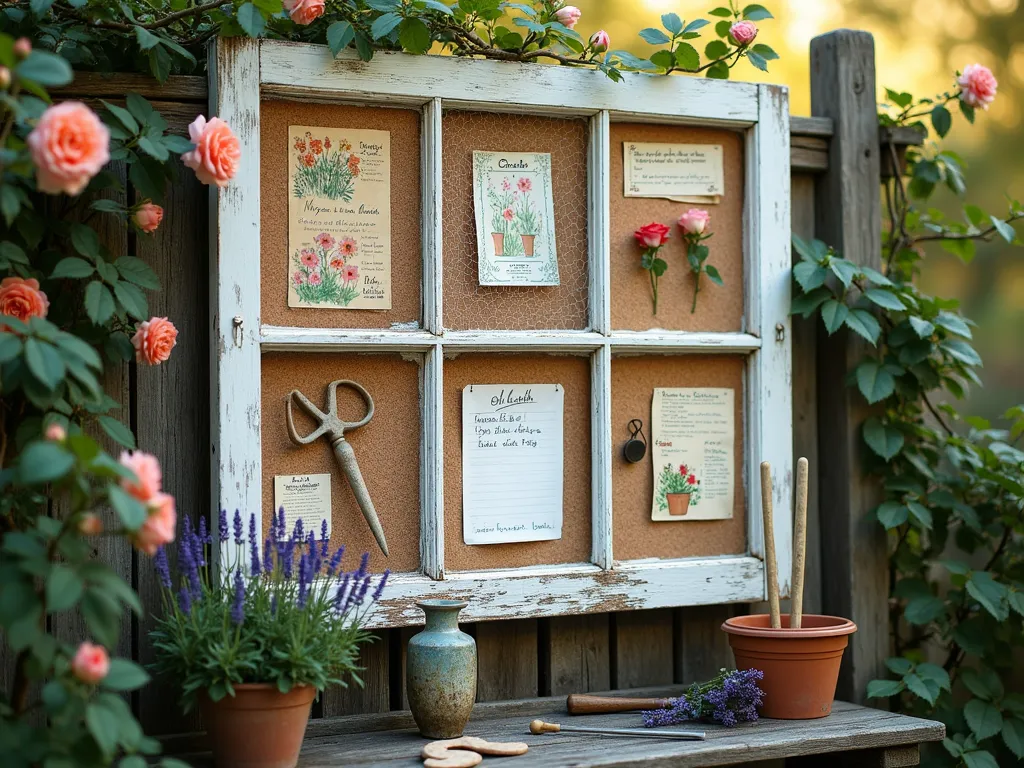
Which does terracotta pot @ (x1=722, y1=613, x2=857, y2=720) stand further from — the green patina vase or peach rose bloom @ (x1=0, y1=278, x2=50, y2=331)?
peach rose bloom @ (x1=0, y1=278, x2=50, y2=331)

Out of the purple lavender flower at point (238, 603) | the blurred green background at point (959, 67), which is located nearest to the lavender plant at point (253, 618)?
the purple lavender flower at point (238, 603)

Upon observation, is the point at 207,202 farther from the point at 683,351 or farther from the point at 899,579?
the point at 899,579

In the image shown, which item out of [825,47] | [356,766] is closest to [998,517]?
[825,47]

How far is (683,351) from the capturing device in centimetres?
258

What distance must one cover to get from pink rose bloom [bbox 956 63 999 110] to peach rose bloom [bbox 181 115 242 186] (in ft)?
6.09

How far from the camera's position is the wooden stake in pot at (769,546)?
2408 mm

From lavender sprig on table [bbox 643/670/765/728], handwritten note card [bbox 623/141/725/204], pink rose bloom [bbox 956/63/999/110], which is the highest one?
pink rose bloom [bbox 956/63/999/110]

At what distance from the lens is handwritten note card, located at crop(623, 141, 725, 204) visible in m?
2.56

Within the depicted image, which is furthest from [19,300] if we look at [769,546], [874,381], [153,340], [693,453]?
[874,381]

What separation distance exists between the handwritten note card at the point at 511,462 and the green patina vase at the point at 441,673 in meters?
0.25

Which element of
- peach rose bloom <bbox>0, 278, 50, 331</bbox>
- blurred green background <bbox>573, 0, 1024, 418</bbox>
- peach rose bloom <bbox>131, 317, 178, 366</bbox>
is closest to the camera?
peach rose bloom <bbox>0, 278, 50, 331</bbox>

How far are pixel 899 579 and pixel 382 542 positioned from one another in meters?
1.44

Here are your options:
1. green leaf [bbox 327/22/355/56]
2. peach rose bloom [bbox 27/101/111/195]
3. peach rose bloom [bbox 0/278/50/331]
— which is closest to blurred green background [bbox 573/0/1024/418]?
green leaf [bbox 327/22/355/56]

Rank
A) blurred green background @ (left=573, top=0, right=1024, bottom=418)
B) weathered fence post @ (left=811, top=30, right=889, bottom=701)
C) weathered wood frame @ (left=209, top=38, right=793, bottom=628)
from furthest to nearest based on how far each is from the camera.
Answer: blurred green background @ (left=573, top=0, right=1024, bottom=418) → weathered fence post @ (left=811, top=30, right=889, bottom=701) → weathered wood frame @ (left=209, top=38, right=793, bottom=628)
